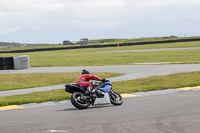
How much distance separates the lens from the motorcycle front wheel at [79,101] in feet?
39.5

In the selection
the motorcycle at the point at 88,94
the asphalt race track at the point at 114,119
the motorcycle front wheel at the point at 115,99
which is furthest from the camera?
the motorcycle front wheel at the point at 115,99

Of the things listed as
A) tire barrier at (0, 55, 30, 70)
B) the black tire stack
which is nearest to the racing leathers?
tire barrier at (0, 55, 30, 70)

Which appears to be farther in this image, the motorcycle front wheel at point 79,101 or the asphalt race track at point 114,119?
the motorcycle front wheel at point 79,101

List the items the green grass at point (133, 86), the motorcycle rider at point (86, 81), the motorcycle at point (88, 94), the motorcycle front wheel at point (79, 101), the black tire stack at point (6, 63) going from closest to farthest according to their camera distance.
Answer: the motorcycle front wheel at point (79, 101) < the motorcycle at point (88, 94) < the motorcycle rider at point (86, 81) < the green grass at point (133, 86) < the black tire stack at point (6, 63)

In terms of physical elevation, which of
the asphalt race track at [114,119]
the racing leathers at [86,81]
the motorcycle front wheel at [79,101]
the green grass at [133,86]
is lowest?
the green grass at [133,86]

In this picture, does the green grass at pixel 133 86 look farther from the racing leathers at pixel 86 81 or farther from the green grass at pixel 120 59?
the green grass at pixel 120 59

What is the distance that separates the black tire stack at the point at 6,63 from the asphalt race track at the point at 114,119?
21325 mm

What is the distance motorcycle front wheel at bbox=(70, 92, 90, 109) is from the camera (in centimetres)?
1205

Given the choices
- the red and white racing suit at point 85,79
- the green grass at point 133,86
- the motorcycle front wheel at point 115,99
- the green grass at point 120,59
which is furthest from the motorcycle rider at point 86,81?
the green grass at point 120,59

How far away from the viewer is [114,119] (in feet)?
32.8

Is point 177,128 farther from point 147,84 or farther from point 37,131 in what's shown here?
point 147,84

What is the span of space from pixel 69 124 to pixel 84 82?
3.27m

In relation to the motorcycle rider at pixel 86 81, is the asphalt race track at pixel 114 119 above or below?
below

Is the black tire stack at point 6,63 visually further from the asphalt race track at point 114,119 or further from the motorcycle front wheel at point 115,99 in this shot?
the motorcycle front wheel at point 115,99
